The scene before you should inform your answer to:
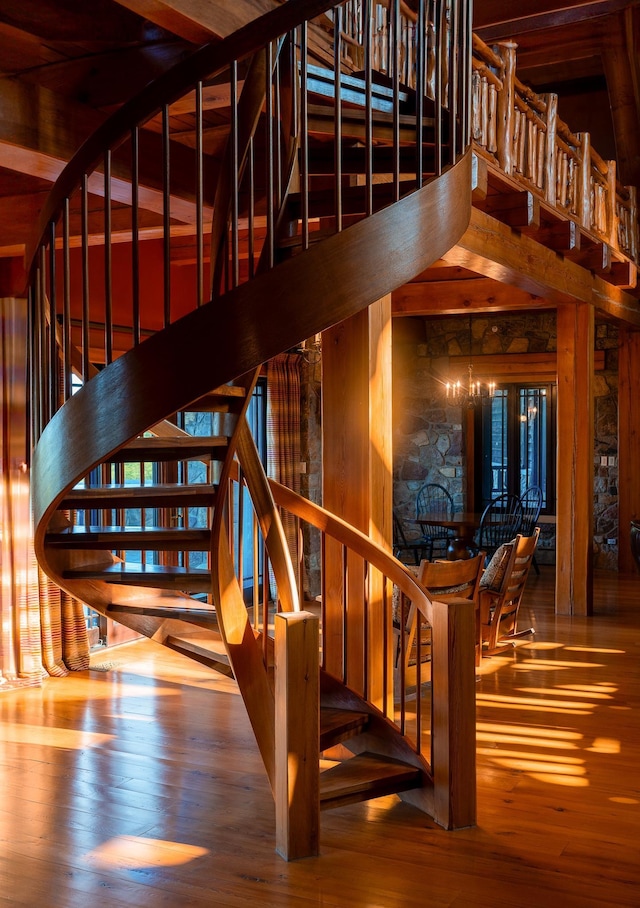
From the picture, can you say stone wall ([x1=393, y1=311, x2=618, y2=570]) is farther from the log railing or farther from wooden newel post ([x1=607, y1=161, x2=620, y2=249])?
wooden newel post ([x1=607, y1=161, x2=620, y2=249])

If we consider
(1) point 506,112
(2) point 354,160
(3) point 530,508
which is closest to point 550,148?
(1) point 506,112

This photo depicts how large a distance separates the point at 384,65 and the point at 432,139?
1.41 meters

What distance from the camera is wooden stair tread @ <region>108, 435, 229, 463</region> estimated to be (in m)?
3.53

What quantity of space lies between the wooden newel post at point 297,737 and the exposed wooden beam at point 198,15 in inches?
88.1

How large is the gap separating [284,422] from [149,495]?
537cm

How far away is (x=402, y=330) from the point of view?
11.2 m

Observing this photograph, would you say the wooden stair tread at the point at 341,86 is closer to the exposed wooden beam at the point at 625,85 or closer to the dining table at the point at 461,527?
the dining table at the point at 461,527

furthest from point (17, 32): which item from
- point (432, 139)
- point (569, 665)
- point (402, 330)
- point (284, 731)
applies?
point (402, 330)

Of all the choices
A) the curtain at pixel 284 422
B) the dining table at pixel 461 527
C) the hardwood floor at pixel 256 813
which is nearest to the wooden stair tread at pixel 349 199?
the hardwood floor at pixel 256 813

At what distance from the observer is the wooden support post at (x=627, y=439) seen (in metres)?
10.5

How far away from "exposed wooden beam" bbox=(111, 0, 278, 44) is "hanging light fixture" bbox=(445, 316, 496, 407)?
685 cm

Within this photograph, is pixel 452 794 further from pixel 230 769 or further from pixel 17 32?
pixel 17 32

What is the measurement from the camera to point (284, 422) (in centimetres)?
897

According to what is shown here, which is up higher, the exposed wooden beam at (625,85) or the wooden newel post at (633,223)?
the exposed wooden beam at (625,85)
